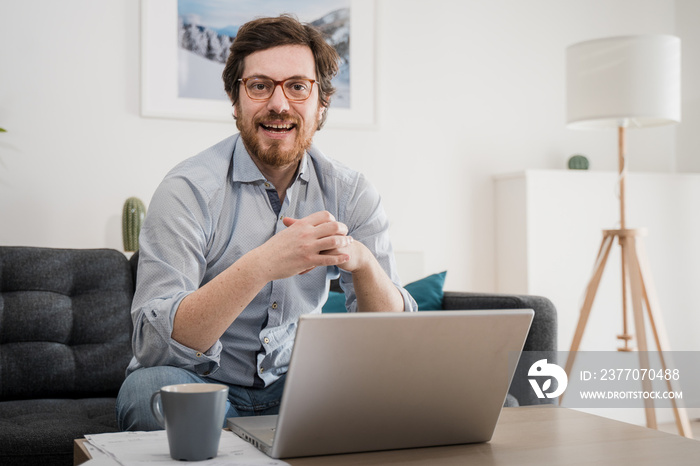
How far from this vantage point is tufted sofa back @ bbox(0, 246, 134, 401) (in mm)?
2102

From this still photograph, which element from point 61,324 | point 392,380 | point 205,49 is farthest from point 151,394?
point 205,49

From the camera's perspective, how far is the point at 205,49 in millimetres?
2869

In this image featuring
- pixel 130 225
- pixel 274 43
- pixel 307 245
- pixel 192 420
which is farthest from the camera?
pixel 130 225

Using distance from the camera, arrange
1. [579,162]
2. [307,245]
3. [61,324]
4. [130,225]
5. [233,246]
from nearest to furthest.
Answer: [307,245] → [233,246] → [61,324] → [130,225] → [579,162]

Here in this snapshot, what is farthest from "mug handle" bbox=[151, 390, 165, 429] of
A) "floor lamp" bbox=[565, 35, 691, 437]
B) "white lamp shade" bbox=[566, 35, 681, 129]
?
"white lamp shade" bbox=[566, 35, 681, 129]

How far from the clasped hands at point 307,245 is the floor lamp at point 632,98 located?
6.42 feet

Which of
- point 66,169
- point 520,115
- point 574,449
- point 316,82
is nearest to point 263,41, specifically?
point 316,82

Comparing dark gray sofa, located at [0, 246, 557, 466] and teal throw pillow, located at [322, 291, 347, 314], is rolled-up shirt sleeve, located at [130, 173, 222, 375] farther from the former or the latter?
teal throw pillow, located at [322, 291, 347, 314]

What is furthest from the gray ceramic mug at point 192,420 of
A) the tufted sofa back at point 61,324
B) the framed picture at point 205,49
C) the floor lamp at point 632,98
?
the floor lamp at point 632,98

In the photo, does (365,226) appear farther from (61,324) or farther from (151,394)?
(61,324)

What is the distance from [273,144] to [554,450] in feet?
2.84

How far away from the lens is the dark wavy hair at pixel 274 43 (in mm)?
1577

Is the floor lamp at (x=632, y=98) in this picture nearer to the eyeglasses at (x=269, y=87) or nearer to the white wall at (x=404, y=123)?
the white wall at (x=404, y=123)

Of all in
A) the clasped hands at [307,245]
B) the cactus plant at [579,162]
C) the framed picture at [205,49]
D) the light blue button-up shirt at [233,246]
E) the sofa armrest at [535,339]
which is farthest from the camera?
the cactus plant at [579,162]
